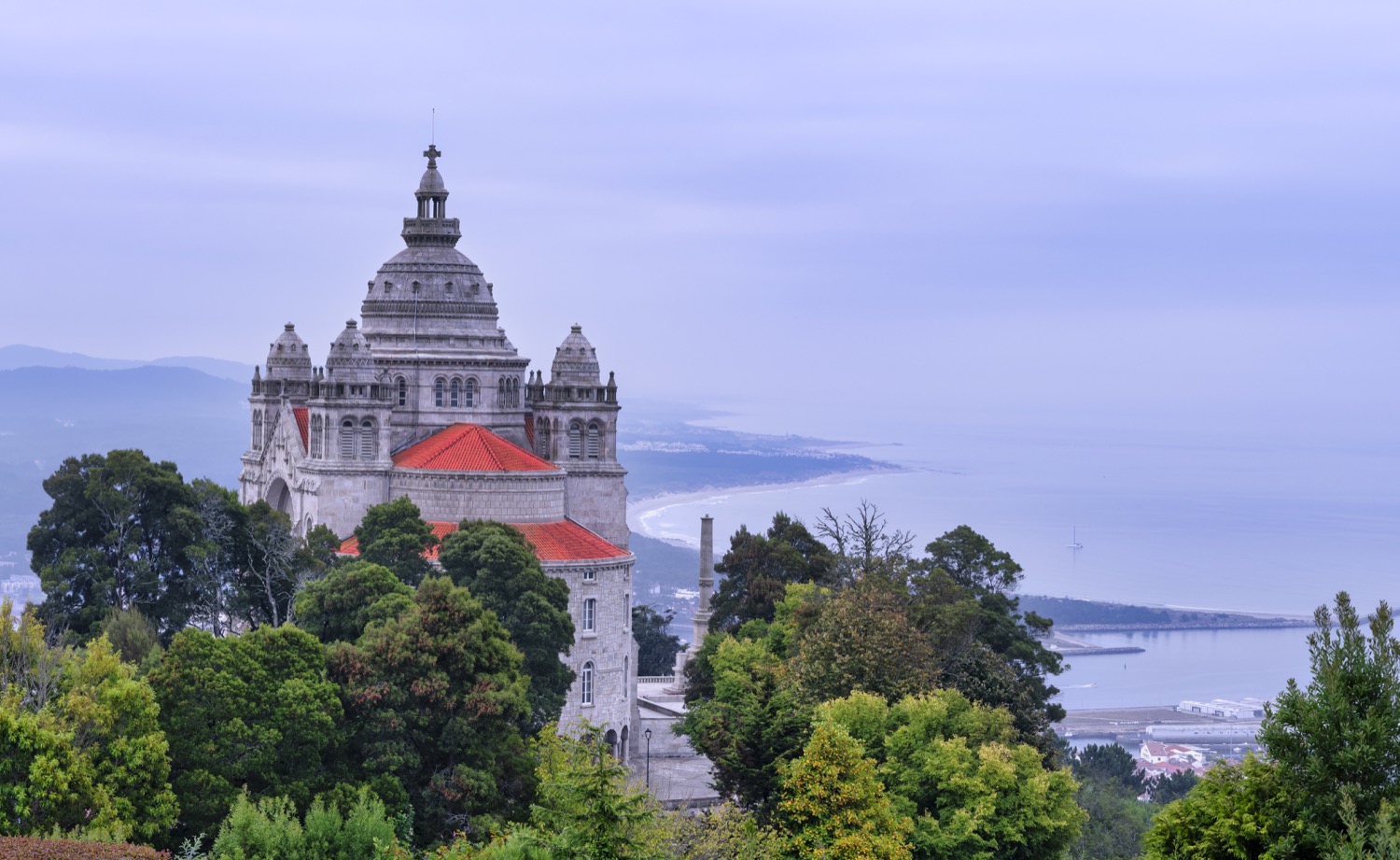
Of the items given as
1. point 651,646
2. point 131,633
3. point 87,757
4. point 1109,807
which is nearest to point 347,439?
point 131,633

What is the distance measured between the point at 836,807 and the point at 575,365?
35.5m

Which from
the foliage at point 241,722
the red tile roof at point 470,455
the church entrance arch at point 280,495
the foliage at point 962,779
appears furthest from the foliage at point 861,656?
the church entrance arch at point 280,495

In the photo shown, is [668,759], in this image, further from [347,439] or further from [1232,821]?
[1232,821]

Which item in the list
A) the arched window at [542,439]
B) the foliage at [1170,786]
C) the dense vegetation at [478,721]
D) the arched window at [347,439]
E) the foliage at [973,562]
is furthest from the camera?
the foliage at [1170,786]

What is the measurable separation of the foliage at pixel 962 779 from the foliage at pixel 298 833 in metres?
11.5

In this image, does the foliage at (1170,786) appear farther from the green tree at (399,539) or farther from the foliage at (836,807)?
the foliage at (836,807)

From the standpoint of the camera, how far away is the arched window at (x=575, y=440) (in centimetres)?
7856

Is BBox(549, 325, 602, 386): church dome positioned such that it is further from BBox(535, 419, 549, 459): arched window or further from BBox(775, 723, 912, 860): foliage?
BBox(775, 723, 912, 860): foliage

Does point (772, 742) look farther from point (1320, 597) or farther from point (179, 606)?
point (1320, 597)

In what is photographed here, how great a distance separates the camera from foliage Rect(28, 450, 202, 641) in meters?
60.6

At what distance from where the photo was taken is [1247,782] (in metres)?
33.3

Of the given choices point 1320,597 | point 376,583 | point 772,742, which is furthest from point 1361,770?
point 1320,597

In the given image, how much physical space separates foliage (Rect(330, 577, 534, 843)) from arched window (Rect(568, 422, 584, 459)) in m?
26.2

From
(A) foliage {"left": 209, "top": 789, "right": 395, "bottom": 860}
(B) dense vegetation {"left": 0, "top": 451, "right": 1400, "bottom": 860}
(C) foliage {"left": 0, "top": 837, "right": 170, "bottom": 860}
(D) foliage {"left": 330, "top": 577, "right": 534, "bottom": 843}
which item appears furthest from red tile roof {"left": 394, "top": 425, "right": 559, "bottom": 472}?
(C) foliage {"left": 0, "top": 837, "right": 170, "bottom": 860}
